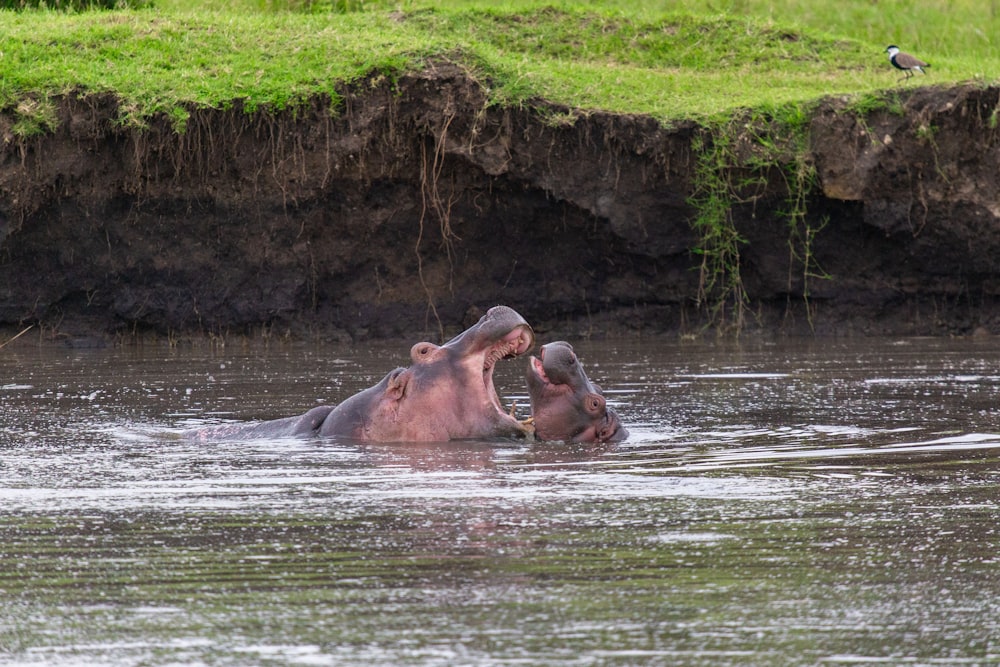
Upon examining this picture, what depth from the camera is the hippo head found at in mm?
6816

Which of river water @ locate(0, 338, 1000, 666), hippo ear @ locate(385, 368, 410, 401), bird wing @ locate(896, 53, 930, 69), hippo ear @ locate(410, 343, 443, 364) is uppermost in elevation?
bird wing @ locate(896, 53, 930, 69)

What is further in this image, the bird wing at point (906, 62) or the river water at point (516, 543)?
the bird wing at point (906, 62)

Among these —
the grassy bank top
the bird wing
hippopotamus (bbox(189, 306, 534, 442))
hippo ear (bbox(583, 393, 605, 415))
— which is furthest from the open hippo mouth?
the bird wing

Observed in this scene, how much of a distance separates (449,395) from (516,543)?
2484 millimetres

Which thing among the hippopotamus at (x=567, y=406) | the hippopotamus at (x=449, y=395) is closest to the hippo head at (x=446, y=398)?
the hippopotamus at (x=449, y=395)

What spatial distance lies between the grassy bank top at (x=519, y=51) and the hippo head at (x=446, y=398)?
7592mm

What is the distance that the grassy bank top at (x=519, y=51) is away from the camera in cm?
1416

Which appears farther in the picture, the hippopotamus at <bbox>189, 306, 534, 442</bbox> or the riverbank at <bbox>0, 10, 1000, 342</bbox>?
the riverbank at <bbox>0, 10, 1000, 342</bbox>

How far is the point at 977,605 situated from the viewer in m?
3.66

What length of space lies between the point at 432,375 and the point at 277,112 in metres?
7.87

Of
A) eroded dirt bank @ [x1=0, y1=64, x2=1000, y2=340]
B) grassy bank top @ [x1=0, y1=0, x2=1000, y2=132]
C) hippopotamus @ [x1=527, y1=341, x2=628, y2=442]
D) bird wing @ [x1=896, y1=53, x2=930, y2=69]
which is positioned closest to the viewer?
hippopotamus @ [x1=527, y1=341, x2=628, y2=442]

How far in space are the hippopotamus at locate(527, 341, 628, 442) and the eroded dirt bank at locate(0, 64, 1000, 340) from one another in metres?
7.37

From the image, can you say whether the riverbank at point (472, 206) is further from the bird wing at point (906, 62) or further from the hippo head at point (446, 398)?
the hippo head at point (446, 398)

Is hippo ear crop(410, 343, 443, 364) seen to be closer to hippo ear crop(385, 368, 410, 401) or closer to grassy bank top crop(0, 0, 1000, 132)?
hippo ear crop(385, 368, 410, 401)
